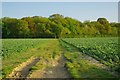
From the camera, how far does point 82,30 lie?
99875 millimetres

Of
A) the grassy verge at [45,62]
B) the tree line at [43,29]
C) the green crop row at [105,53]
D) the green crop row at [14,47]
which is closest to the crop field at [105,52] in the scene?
the green crop row at [105,53]

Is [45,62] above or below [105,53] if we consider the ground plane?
below

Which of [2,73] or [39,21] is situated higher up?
[39,21]

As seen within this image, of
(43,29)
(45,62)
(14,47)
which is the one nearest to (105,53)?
(45,62)

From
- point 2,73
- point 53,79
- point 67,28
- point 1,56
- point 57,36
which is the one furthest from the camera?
point 67,28

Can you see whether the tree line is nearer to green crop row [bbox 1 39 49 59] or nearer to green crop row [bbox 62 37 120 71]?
green crop row [bbox 1 39 49 59]

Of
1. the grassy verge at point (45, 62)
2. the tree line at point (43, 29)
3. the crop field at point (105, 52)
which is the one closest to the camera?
the grassy verge at point (45, 62)

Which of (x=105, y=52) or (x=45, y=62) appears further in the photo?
(x=105, y=52)

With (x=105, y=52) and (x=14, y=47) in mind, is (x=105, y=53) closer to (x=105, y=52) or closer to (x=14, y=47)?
(x=105, y=52)

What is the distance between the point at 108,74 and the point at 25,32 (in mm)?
76707

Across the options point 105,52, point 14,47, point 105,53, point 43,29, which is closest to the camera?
point 105,53

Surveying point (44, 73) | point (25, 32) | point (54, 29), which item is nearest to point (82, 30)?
point (54, 29)

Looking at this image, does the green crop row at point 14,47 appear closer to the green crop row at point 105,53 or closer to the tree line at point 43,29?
the green crop row at point 105,53

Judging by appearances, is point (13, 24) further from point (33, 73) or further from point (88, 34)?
point (33, 73)
